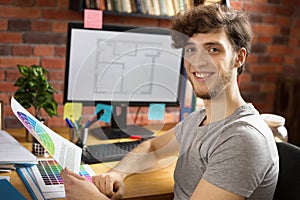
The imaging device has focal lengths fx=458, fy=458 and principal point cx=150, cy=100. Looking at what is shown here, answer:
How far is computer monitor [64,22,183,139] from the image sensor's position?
2076 mm

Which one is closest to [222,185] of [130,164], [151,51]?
[130,164]

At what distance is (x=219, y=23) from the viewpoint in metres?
1.46

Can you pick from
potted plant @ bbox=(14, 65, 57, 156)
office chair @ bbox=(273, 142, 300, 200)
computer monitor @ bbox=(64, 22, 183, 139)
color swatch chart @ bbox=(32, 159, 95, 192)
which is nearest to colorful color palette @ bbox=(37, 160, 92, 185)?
color swatch chart @ bbox=(32, 159, 95, 192)

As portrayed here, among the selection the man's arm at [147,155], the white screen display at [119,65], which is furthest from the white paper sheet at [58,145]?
the white screen display at [119,65]

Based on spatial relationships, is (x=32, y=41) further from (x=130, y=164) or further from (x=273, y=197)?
(x=273, y=197)

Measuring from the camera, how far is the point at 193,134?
5.25ft

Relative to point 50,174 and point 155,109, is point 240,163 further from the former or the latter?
point 155,109

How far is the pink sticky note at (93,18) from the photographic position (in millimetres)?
2191

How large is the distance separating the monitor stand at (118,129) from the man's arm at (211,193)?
3.00ft


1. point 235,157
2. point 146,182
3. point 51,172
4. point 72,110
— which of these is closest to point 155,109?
point 72,110

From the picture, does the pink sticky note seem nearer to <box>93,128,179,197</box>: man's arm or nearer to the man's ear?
<box>93,128,179,197</box>: man's arm

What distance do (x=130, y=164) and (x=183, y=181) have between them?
0.27 meters

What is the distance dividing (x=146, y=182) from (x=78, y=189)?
35cm

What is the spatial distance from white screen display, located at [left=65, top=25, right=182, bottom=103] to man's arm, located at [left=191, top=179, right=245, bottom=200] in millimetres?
933
